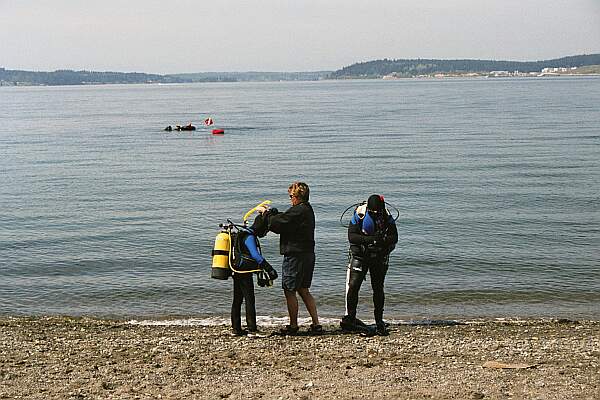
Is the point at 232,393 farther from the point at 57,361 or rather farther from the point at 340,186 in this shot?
the point at 340,186

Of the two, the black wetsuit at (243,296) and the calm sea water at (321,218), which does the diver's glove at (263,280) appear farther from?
the calm sea water at (321,218)

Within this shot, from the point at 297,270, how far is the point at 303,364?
1.57 meters

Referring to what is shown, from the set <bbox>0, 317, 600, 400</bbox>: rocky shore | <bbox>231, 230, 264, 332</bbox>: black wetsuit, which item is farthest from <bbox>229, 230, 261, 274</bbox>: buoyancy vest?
<bbox>0, 317, 600, 400</bbox>: rocky shore

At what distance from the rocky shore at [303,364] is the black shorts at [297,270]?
739mm

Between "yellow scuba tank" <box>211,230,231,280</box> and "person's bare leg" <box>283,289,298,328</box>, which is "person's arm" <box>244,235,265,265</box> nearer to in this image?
"yellow scuba tank" <box>211,230,231,280</box>

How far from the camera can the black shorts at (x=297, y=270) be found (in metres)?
10.5

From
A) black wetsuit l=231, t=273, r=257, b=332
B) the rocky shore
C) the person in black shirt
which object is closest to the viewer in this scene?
the rocky shore

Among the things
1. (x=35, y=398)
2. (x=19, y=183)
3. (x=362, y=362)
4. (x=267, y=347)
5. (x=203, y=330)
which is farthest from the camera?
(x=19, y=183)

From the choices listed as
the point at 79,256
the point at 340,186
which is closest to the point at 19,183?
the point at 340,186

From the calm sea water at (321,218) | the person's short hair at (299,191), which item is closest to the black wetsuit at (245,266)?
the person's short hair at (299,191)

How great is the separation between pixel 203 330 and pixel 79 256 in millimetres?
8383

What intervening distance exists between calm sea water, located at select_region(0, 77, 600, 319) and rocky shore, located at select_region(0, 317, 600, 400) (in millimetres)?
2999

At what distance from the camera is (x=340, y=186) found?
3123 cm

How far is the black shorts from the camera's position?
10469 millimetres
